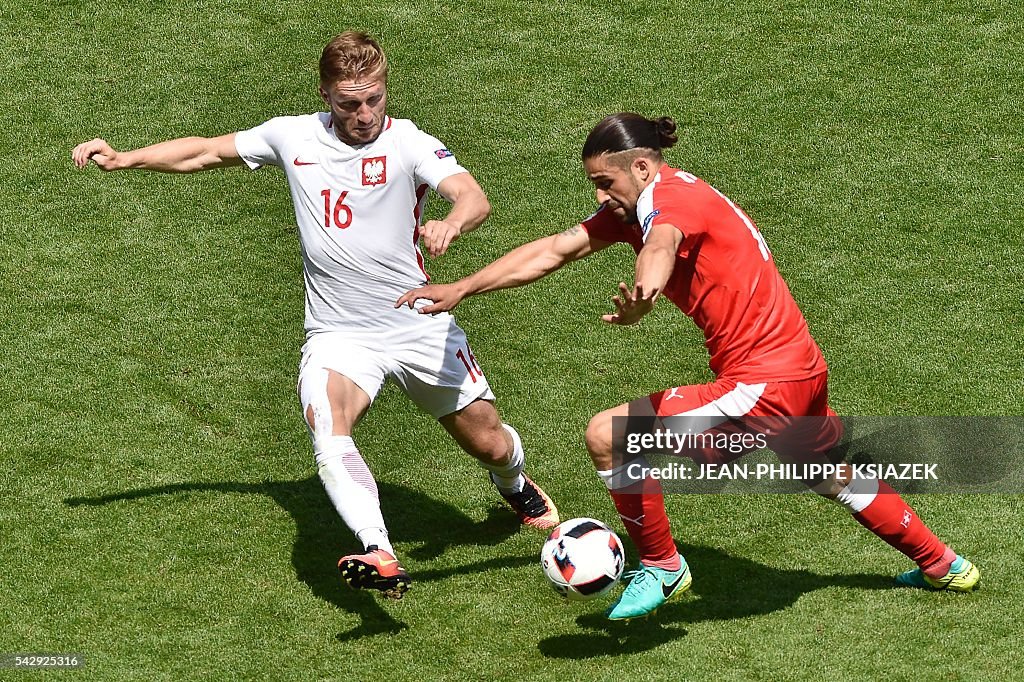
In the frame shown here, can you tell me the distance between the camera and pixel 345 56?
7004 mm

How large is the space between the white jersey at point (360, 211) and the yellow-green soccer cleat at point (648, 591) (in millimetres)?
1870

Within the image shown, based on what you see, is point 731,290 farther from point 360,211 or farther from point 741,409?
point 360,211

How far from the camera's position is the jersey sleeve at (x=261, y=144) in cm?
751

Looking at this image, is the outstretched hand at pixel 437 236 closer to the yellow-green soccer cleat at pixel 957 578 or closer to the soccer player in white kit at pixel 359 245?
the soccer player in white kit at pixel 359 245

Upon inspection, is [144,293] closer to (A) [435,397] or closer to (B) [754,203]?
(A) [435,397]

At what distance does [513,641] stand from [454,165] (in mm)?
2509

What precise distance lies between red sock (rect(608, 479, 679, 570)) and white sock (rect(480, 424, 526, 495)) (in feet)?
3.68

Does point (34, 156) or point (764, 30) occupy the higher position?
point (764, 30)

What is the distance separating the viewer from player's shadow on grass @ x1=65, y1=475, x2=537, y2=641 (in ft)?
24.6

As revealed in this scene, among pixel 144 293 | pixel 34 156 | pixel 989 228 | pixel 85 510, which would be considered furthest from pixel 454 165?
pixel 34 156

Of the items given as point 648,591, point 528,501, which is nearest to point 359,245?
point 528,501

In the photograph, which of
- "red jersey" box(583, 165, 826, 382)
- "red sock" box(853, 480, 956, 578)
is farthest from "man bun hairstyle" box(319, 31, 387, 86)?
"red sock" box(853, 480, 956, 578)

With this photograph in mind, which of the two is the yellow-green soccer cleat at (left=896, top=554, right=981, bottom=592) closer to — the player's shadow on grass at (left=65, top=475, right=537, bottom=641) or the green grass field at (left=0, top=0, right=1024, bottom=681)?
the green grass field at (left=0, top=0, right=1024, bottom=681)

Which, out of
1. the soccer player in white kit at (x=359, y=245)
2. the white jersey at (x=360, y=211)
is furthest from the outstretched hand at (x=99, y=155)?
the white jersey at (x=360, y=211)
